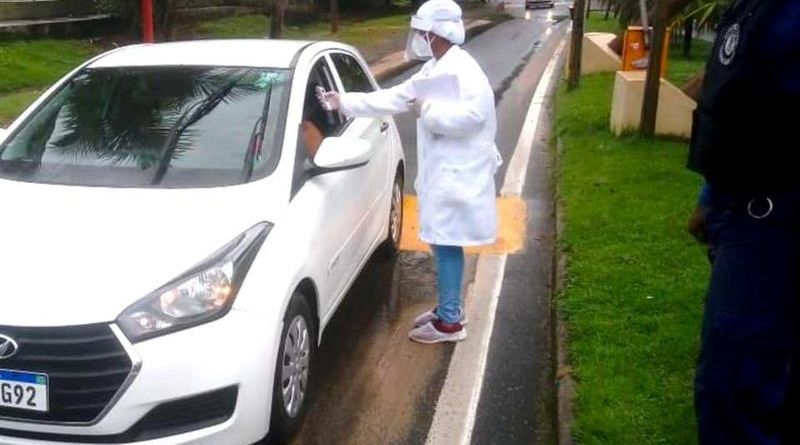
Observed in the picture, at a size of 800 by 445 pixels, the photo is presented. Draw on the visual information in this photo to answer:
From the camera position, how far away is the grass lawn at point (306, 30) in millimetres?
26734

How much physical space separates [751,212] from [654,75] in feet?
26.2

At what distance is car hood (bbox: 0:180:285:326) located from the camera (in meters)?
3.43

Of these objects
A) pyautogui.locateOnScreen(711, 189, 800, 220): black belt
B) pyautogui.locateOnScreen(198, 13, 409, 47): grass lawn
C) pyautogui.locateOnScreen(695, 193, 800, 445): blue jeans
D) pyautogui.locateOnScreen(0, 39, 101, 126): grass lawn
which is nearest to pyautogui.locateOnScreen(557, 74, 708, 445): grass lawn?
pyautogui.locateOnScreen(695, 193, 800, 445): blue jeans

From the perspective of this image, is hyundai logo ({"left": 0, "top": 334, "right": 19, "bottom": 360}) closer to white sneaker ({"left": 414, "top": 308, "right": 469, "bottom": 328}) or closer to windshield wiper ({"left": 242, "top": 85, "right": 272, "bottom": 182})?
windshield wiper ({"left": 242, "top": 85, "right": 272, "bottom": 182})

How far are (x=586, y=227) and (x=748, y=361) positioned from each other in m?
4.45

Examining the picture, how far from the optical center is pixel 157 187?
4.37 metres

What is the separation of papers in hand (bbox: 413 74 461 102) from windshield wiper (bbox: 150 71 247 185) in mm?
954

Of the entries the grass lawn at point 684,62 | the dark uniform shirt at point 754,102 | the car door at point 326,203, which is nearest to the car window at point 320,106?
the car door at point 326,203

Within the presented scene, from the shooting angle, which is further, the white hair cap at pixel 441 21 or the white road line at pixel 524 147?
the white road line at pixel 524 147

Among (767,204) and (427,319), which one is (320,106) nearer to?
(427,319)

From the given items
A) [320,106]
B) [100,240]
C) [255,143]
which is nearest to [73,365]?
[100,240]

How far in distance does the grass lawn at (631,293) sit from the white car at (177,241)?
49.6 inches

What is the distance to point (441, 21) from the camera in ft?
15.8

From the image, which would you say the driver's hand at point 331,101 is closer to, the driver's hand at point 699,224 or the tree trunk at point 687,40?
the driver's hand at point 699,224
